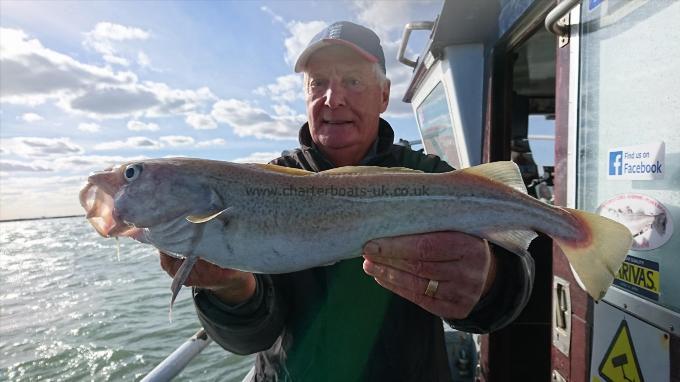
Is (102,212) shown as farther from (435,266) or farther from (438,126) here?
(438,126)

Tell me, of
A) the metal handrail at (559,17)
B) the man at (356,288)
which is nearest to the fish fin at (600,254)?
the man at (356,288)

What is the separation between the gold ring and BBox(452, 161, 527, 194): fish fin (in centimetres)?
61

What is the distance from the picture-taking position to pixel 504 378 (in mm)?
4387

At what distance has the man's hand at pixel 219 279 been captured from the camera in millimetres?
2182

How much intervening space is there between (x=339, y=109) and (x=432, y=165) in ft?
2.82

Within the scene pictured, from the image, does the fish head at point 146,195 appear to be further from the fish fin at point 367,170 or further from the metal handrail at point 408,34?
the metal handrail at point 408,34

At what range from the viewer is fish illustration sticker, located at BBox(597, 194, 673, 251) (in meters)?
1.82

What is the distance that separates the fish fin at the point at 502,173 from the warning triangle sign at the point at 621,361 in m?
0.90

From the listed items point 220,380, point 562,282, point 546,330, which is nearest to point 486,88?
point 562,282

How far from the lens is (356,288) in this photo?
2.70 m

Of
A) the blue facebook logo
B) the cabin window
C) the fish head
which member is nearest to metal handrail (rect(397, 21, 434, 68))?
the cabin window

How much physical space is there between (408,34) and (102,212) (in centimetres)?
458

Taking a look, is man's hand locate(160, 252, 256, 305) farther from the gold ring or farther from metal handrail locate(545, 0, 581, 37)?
metal handrail locate(545, 0, 581, 37)

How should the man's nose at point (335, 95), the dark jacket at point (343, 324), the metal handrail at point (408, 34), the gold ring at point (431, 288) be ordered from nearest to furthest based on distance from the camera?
the gold ring at point (431, 288), the dark jacket at point (343, 324), the man's nose at point (335, 95), the metal handrail at point (408, 34)
